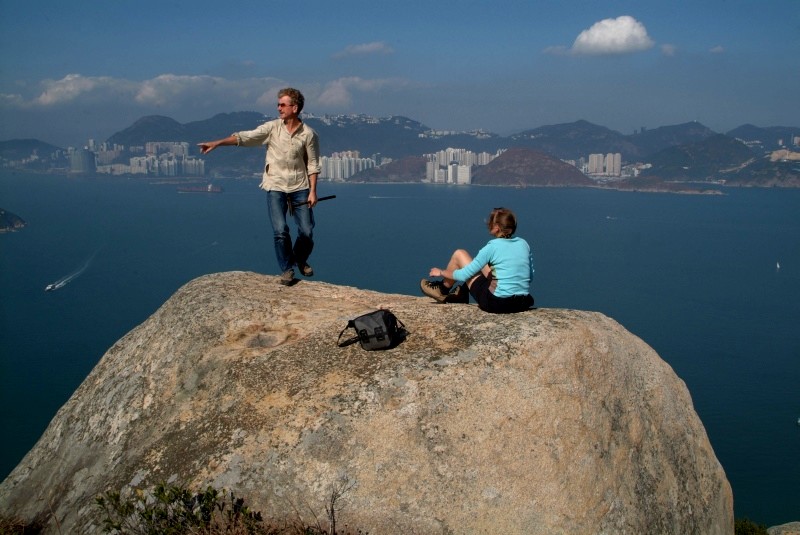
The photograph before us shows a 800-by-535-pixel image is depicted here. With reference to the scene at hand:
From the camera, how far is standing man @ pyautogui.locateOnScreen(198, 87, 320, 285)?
Result: 755 centimetres

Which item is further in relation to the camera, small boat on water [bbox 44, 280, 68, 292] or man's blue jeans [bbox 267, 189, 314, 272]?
small boat on water [bbox 44, 280, 68, 292]

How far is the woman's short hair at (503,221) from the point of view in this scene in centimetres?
629

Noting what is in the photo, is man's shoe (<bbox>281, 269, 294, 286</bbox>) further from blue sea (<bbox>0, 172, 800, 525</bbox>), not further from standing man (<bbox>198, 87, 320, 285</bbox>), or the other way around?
blue sea (<bbox>0, 172, 800, 525</bbox>)

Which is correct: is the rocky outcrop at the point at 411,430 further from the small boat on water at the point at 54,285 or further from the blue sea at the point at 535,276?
the small boat on water at the point at 54,285

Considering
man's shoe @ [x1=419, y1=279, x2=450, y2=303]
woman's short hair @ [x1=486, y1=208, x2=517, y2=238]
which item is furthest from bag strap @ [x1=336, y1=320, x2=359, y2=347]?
woman's short hair @ [x1=486, y1=208, x2=517, y2=238]

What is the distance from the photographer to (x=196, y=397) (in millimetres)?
5738

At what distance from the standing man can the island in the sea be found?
4602 inches

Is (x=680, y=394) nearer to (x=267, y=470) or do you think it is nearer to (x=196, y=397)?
(x=267, y=470)

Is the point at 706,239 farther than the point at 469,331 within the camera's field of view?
Yes

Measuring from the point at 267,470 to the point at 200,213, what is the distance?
13267 centimetres

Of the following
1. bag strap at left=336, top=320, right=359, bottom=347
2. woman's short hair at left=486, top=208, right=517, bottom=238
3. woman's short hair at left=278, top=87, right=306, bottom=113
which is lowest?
bag strap at left=336, top=320, right=359, bottom=347

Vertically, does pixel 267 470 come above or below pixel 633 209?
above

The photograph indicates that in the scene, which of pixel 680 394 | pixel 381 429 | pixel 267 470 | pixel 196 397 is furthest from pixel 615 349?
pixel 196 397

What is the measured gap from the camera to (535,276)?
60.1 metres
